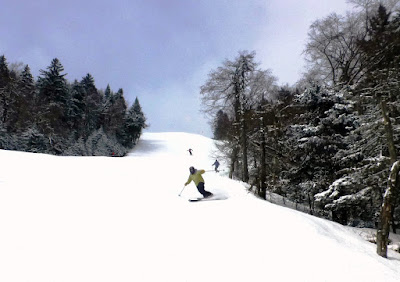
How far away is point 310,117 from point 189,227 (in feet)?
38.3

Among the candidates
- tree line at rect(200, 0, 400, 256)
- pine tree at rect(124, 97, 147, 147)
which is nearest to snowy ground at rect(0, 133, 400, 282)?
tree line at rect(200, 0, 400, 256)

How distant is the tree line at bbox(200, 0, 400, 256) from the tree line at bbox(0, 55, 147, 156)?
27081mm

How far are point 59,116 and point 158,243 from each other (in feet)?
132

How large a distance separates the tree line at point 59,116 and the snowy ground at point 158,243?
89.8 feet

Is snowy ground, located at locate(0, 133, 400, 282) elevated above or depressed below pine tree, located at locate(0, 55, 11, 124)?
below

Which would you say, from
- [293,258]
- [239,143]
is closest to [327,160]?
[239,143]

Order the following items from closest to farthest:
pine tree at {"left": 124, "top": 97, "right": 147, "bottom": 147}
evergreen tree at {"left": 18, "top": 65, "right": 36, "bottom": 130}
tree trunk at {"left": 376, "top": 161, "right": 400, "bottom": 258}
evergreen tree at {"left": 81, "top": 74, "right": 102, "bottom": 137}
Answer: tree trunk at {"left": 376, "top": 161, "right": 400, "bottom": 258}, evergreen tree at {"left": 18, "top": 65, "right": 36, "bottom": 130}, evergreen tree at {"left": 81, "top": 74, "right": 102, "bottom": 137}, pine tree at {"left": 124, "top": 97, "right": 147, "bottom": 147}

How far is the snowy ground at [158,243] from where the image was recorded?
144 inches

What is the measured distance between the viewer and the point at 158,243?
185 inches

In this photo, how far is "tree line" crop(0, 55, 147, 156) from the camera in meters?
30.4

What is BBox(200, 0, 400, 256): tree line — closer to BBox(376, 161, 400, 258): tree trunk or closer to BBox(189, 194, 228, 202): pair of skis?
BBox(376, 161, 400, 258): tree trunk

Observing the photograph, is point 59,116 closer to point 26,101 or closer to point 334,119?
point 26,101

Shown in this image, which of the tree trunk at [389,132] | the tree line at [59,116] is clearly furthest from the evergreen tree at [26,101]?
the tree trunk at [389,132]

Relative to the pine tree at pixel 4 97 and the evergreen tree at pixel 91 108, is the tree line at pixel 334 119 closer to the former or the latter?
the pine tree at pixel 4 97
